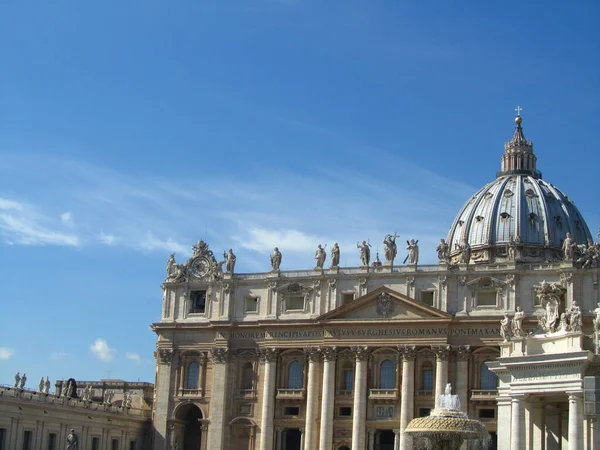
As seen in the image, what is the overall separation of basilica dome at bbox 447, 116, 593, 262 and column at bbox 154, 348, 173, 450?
4261cm

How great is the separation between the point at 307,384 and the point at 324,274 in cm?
954

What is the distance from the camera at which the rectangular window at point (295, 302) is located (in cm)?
9344

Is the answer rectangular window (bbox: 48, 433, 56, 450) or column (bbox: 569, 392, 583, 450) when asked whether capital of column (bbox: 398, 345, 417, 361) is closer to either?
rectangular window (bbox: 48, 433, 56, 450)

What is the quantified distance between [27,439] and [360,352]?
2753 cm

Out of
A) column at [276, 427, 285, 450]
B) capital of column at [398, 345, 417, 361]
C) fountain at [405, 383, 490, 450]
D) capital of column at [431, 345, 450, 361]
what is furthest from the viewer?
Result: column at [276, 427, 285, 450]

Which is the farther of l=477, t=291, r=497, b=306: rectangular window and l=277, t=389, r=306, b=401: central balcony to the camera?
l=277, t=389, r=306, b=401: central balcony

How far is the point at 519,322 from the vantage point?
159 ft

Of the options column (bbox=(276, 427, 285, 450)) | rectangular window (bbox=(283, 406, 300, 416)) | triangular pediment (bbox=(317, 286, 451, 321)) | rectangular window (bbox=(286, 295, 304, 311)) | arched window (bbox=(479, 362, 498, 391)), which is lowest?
column (bbox=(276, 427, 285, 450))

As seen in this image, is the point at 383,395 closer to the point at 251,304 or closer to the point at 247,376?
the point at 247,376

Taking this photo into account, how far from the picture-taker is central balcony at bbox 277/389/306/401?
9075 cm

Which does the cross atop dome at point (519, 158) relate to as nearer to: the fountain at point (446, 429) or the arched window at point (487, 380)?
the arched window at point (487, 380)

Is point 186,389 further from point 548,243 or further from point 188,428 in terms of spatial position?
point 548,243

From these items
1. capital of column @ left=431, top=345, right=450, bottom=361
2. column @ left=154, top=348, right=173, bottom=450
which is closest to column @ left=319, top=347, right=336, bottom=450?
capital of column @ left=431, top=345, right=450, bottom=361

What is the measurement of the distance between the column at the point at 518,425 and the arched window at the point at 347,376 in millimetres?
44716
